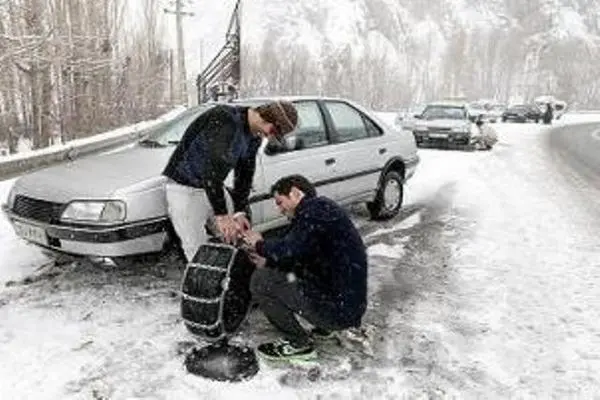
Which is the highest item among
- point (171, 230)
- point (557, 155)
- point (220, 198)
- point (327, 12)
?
point (327, 12)

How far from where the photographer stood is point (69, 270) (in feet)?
19.4

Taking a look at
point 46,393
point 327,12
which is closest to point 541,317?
point 46,393

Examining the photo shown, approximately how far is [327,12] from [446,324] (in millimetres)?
123689

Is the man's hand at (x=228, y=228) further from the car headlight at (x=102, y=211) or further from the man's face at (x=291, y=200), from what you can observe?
the car headlight at (x=102, y=211)

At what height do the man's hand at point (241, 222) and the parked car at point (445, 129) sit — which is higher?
the man's hand at point (241, 222)

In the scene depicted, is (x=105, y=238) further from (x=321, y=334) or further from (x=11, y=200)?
(x=321, y=334)

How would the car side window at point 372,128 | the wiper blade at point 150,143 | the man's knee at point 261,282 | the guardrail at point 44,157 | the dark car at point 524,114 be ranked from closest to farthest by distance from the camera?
1. the man's knee at point 261,282
2. the wiper blade at point 150,143
3. the car side window at point 372,128
4. the guardrail at point 44,157
5. the dark car at point 524,114

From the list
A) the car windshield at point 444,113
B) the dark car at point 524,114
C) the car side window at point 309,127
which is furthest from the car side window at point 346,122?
the dark car at point 524,114

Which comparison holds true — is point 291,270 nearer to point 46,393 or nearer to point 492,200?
point 46,393

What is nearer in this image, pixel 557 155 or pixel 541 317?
pixel 541 317

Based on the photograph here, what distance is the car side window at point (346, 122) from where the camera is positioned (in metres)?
7.24

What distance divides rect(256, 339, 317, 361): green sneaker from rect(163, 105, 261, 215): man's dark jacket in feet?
2.98

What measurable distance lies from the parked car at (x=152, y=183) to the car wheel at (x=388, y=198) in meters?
0.03

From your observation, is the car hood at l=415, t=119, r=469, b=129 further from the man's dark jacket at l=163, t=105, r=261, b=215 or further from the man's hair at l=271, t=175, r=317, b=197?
the man's hair at l=271, t=175, r=317, b=197
